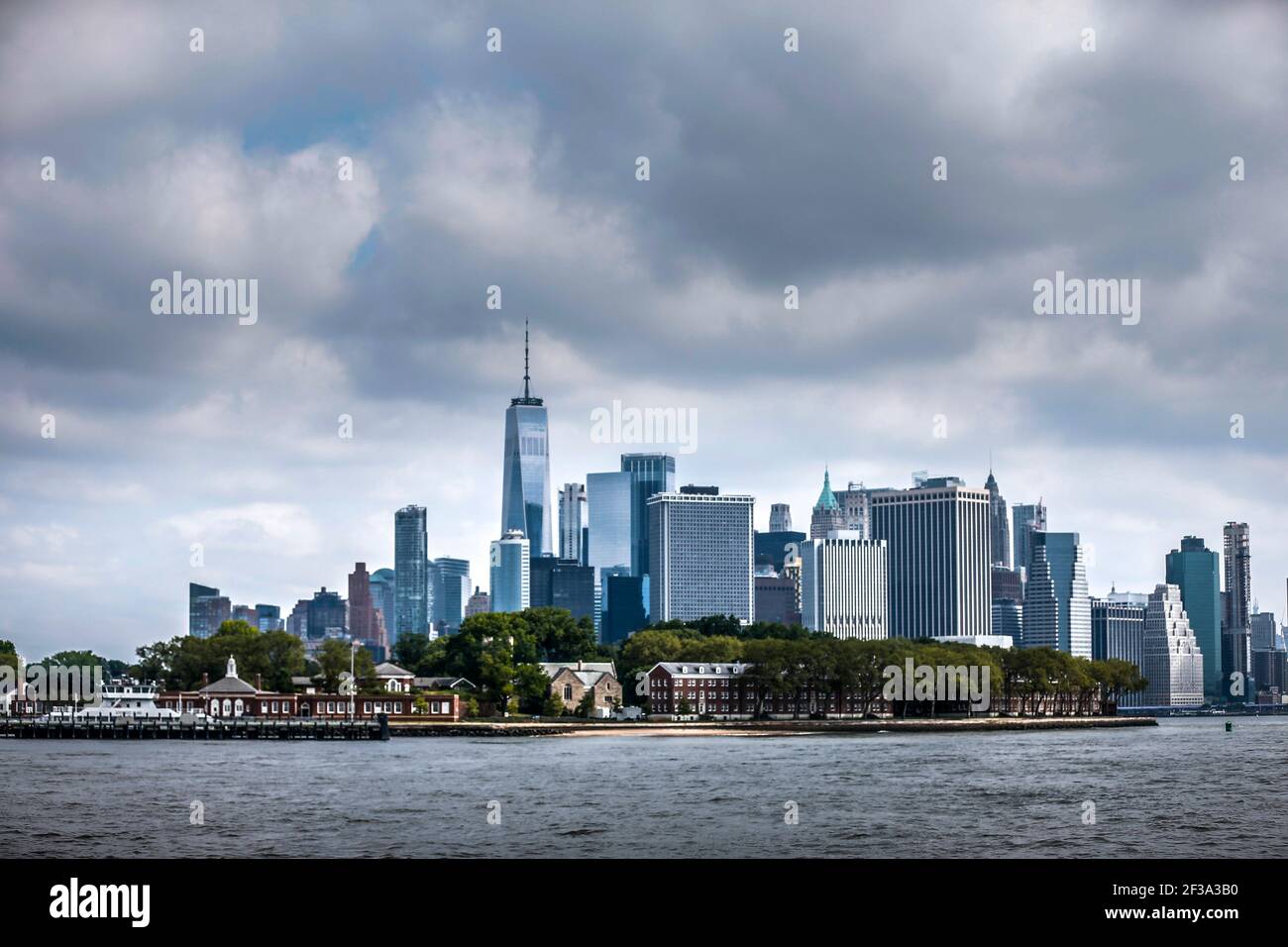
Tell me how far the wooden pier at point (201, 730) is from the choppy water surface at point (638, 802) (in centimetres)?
2112

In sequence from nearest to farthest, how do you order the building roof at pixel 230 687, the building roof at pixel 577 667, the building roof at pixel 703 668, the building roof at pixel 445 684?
the building roof at pixel 230 687 → the building roof at pixel 445 684 → the building roof at pixel 577 667 → the building roof at pixel 703 668

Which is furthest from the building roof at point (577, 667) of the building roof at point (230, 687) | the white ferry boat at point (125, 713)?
the white ferry boat at point (125, 713)

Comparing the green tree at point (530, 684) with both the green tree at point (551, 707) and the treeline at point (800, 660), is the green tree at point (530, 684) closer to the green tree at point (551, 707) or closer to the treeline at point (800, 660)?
the green tree at point (551, 707)

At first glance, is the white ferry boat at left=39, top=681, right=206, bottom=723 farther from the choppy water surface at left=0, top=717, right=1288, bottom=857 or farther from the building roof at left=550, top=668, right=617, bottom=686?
the building roof at left=550, top=668, right=617, bottom=686

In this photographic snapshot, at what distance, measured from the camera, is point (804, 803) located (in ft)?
202

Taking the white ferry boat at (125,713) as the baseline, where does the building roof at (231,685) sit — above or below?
above

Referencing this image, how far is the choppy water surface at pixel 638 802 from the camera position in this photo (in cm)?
4703

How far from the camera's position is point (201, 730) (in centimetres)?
13362

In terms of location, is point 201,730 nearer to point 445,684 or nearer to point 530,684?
point 445,684
